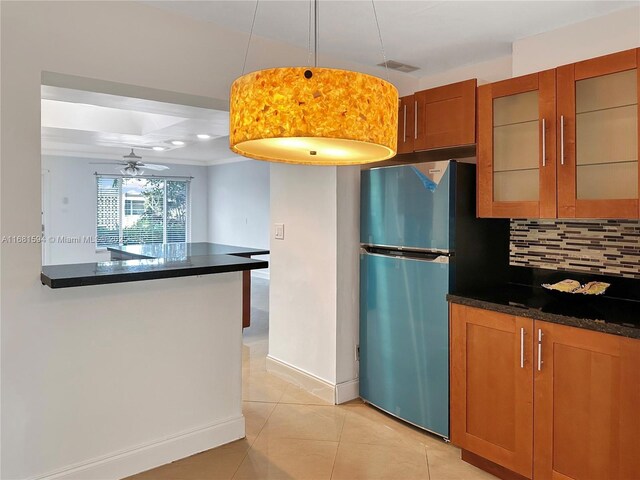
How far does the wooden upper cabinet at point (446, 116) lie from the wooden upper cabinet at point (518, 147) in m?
0.06

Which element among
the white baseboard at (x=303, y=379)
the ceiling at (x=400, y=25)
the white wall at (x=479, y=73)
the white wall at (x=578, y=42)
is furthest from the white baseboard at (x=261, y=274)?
the white wall at (x=578, y=42)

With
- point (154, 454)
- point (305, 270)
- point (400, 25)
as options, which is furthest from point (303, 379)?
point (400, 25)

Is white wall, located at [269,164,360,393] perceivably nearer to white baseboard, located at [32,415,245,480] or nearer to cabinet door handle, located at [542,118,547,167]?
white baseboard, located at [32,415,245,480]

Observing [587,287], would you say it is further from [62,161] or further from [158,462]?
[62,161]

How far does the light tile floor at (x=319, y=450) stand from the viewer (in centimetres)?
240

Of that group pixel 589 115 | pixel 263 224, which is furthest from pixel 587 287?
pixel 263 224

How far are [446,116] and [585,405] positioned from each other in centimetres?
167

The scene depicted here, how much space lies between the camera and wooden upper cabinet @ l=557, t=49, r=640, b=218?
2076 millimetres

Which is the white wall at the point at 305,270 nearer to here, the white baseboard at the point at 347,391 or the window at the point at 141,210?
the white baseboard at the point at 347,391

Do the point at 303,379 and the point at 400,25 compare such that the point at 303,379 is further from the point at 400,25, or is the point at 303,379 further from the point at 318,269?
the point at 400,25

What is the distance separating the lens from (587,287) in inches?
97.9

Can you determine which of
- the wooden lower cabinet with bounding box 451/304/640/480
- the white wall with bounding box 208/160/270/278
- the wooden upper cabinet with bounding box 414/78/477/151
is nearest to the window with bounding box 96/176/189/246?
the white wall with bounding box 208/160/270/278

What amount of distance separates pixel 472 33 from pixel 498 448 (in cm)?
222

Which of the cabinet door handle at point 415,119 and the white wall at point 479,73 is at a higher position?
the white wall at point 479,73
